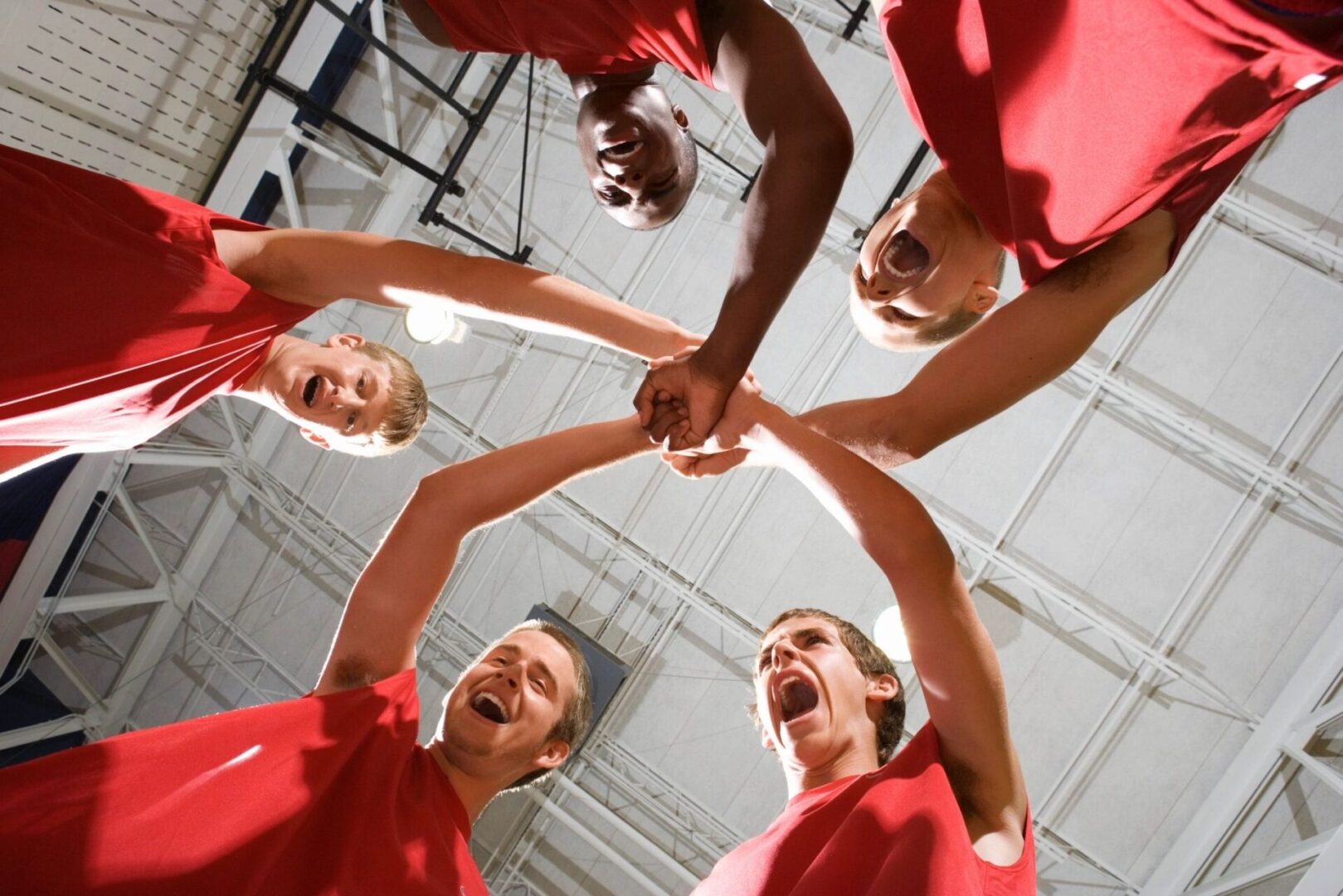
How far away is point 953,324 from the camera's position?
247 cm

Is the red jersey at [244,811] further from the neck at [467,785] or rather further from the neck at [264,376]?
the neck at [264,376]

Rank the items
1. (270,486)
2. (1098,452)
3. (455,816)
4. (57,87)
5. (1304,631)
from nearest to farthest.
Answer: (455,816), (57,87), (1304,631), (1098,452), (270,486)

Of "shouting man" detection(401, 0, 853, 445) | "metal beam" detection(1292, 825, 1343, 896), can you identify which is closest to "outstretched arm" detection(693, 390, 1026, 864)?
"shouting man" detection(401, 0, 853, 445)

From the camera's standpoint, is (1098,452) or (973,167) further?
(1098,452)

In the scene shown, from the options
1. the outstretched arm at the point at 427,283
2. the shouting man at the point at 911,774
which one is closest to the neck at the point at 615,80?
the outstretched arm at the point at 427,283

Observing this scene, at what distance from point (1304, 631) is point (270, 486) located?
9.44 metres

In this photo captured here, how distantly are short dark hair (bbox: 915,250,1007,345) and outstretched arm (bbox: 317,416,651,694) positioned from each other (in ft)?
3.03

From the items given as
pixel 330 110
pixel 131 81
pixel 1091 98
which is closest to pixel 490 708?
pixel 1091 98

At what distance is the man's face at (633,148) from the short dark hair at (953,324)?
0.87 metres

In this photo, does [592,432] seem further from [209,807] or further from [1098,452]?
[1098,452]

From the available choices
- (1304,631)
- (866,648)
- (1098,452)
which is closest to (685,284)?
(1098,452)

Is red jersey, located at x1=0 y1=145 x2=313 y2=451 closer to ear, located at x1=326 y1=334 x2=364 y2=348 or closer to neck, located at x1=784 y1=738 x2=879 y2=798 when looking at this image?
ear, located at x1=326 y1=334 x2=364 y2=348

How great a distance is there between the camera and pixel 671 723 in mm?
7566

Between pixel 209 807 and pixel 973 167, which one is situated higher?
pixel 973 167
